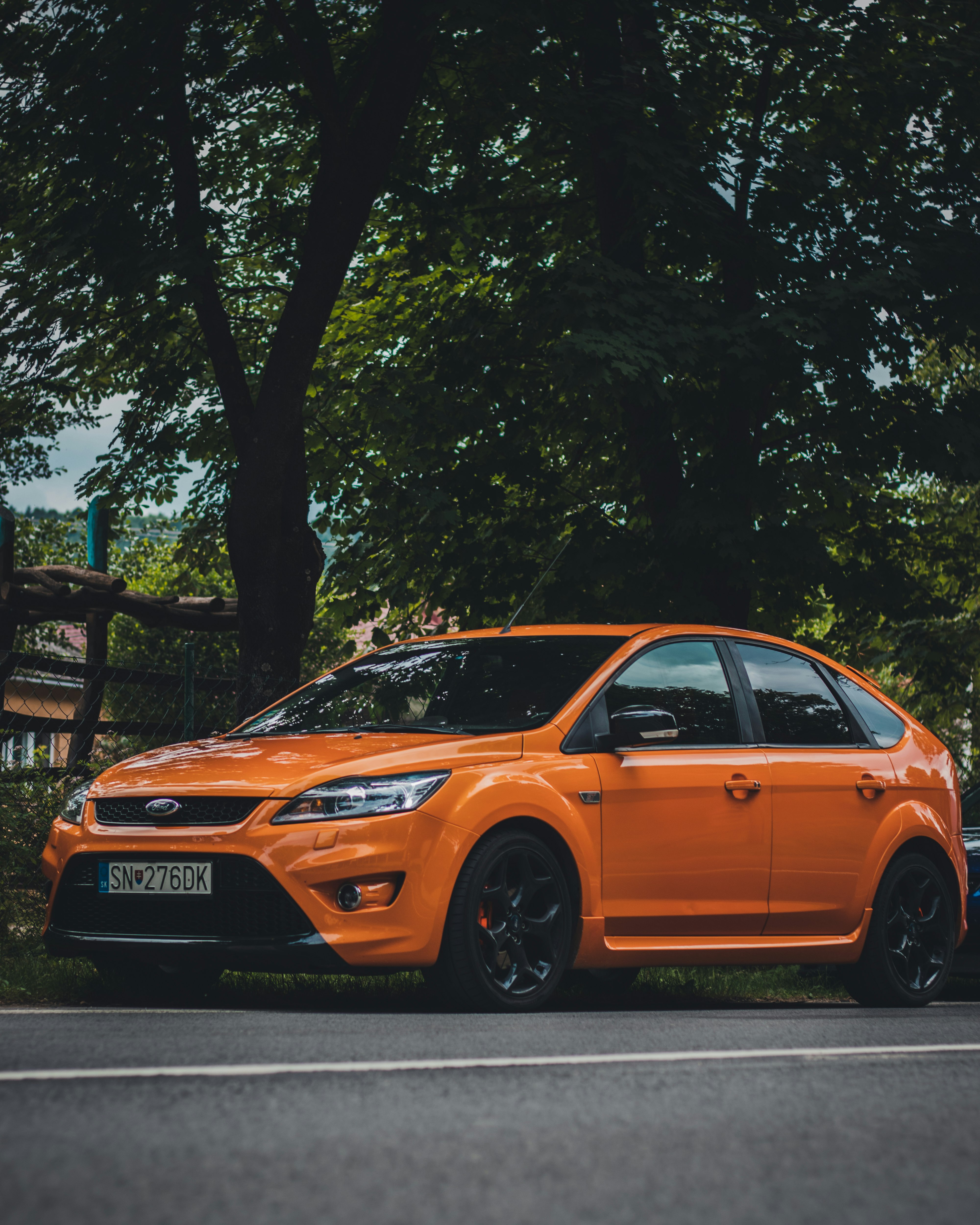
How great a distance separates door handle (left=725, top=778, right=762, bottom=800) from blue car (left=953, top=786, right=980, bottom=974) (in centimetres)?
191

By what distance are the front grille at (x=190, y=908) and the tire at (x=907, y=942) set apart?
10.7 ft

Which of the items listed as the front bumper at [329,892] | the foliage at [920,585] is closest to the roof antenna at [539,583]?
the front bumper at [329,892]

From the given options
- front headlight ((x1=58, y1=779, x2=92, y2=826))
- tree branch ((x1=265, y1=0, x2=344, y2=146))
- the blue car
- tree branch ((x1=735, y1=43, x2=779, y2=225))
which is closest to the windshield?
front headlight ((x1=58, y1=779, x2=92, y2=826))

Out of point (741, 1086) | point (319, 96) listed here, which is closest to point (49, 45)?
point (319, 96)

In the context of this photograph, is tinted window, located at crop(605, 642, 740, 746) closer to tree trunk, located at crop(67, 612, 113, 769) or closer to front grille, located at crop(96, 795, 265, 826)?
front grille, located at crop(96, 795, 265, 826)

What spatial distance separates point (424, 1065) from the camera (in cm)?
467

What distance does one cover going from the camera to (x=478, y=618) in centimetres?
1577

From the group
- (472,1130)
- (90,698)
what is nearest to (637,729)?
(472,1130)

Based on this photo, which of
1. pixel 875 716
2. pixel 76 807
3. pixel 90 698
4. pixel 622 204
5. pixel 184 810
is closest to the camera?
pixel 184 810

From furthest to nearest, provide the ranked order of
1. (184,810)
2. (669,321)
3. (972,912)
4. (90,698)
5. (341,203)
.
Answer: (90,698) < (669,321) < (341,203) < (972,912) < (184,810)

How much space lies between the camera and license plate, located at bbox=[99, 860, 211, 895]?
20.5 ft

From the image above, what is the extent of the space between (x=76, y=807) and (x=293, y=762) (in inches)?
41.9

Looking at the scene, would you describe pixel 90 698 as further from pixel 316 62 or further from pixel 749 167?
pixel 749 167

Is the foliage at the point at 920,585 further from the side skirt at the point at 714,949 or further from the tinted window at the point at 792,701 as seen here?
the side skirt at the point at 714,949
